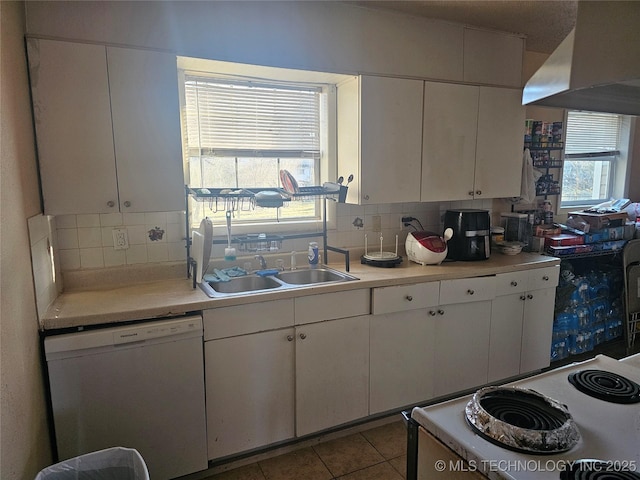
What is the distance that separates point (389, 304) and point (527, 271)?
1081 millimetres

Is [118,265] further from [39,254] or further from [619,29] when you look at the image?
[619,29]

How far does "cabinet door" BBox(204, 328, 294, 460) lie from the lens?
1998mm

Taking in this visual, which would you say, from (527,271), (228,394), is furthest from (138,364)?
(527,271)

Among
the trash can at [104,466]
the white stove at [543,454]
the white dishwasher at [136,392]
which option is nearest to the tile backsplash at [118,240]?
the white dishwasher at [136,392]

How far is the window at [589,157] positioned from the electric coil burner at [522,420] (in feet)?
→ 10.6

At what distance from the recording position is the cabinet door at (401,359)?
2.37 m

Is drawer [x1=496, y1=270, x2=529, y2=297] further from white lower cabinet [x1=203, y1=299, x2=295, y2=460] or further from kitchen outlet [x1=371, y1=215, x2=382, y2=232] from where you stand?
white lower cabinet [x1=203, y1=299, x2=295, y2=460]

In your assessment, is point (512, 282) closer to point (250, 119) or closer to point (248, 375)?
point (248, 375)

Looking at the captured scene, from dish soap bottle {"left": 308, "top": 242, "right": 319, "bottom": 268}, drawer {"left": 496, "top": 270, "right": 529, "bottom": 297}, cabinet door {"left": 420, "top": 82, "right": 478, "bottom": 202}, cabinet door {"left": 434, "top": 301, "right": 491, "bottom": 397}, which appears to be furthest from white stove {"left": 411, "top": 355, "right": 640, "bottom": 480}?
cabinet door {"left": 420, "top": 82, "right": 478, "bottom": 202}

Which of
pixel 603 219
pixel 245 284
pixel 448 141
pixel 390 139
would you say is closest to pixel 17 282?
pixel 245 284

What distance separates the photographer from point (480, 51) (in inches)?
108

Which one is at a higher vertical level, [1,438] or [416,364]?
[1,438]

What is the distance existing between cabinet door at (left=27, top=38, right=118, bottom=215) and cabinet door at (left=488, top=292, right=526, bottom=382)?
7.75ft

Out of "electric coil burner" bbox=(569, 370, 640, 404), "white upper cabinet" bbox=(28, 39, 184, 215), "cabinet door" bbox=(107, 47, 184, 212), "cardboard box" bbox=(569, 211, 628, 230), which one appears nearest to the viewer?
"electric coil burner" bbox=(569, 370, 640, 404)
